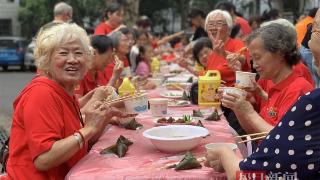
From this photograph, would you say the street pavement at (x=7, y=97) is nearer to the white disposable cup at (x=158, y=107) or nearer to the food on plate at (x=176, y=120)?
the white disposable cup at (x=158, y=107)

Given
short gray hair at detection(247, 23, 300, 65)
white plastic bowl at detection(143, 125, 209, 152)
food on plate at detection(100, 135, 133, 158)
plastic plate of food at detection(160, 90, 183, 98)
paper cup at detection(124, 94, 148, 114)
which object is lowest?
plastic plate of food at detection(160, 90, 183, 98)

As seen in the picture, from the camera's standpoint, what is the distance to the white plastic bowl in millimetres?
2557

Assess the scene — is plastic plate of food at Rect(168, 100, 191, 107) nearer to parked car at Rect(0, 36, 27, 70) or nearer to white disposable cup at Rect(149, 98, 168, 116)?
white disposable cup at Rect(149, 98, 168, 116)

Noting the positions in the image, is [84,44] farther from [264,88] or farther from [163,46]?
[163,46]

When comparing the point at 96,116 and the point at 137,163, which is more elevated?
the point at 96,116

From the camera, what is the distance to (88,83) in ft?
15.1

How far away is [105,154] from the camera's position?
2609 millimetres

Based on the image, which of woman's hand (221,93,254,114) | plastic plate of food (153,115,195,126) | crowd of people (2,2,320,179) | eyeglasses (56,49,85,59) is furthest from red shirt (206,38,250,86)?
eyeglasses (56,49,85,59)

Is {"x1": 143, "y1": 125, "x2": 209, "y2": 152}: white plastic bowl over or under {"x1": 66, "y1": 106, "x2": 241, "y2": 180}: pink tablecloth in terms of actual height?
over

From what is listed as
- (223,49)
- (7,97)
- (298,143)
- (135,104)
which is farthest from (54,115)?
(7,97)

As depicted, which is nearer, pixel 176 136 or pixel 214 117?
pixel 176 136

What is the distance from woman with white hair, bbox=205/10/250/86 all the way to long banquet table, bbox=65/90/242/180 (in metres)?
1.67

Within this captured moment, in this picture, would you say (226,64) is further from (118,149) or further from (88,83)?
(118,149)

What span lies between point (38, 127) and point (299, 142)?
1.25 metres
